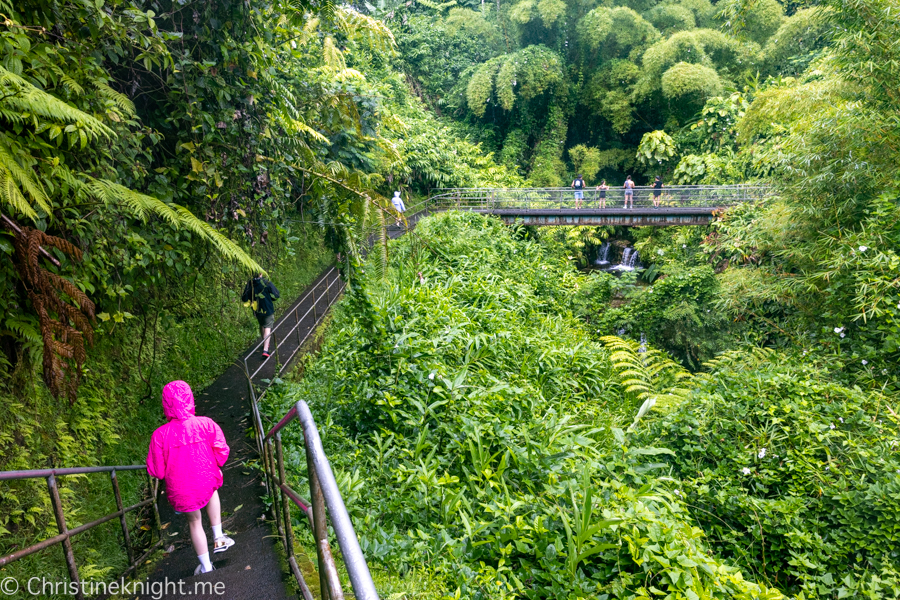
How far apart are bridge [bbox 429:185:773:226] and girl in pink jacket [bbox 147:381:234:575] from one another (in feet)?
44.2

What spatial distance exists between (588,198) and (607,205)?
0.60 meters

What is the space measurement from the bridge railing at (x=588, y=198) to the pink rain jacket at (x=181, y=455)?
14.0 meters

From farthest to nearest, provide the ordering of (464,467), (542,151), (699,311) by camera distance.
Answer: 1. (542,151)
2. (699,311)
3. (464,467)

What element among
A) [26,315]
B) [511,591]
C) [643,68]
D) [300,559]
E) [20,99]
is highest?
[643,68]

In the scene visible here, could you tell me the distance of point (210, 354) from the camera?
21.9 ft

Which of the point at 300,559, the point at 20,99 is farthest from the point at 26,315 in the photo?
the point at 300,559

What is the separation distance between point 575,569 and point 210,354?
17.8 feet

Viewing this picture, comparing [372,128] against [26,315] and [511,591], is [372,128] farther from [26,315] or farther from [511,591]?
[511,591]

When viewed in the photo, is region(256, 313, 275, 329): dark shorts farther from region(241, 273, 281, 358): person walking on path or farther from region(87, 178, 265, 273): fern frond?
region(87, 178, 265, 273): fern frond

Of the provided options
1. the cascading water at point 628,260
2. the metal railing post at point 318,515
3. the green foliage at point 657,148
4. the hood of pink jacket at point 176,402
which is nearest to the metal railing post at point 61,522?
the hood of pink jacket at point 176,402

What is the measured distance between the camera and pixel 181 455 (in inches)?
123

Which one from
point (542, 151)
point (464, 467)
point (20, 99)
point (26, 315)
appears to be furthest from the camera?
point (542, 151)

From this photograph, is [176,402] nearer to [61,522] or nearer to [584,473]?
[61,522]

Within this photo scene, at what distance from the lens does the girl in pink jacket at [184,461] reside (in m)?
3.10
